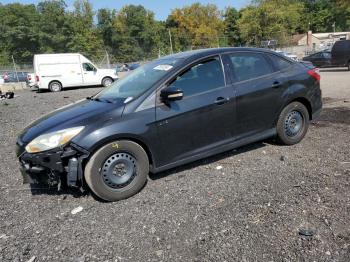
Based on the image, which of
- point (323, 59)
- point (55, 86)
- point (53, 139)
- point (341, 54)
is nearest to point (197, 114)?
point (53, 139)

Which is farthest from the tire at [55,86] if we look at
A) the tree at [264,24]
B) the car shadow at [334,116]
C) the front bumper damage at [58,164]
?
the tree at [264,24]

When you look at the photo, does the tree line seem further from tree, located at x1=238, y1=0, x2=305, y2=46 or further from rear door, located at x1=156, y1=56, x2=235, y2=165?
rear door, located at x1=156, y1=56, x2=235, y2=165

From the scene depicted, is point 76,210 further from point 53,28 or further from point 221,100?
point 53,28

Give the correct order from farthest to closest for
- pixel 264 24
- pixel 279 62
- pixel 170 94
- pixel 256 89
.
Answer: pixel 264 24 < pixel 279 62 < pixel 256 89 < pixel 170 94

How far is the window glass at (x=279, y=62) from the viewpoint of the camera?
5.55 metres

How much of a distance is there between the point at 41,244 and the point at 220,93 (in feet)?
9.35

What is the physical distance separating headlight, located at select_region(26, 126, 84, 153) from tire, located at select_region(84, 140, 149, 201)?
34 cm

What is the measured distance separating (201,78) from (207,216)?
194cm

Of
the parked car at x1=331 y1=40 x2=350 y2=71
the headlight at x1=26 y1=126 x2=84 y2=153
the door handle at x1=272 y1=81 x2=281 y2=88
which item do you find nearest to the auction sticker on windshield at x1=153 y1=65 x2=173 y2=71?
the headlight at x1=26 y1=126 x2=84 y2=153

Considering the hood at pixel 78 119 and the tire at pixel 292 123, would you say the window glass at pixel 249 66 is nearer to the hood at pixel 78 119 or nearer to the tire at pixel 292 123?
the tire at pixel 292 123

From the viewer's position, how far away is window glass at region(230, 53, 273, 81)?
5.11 m

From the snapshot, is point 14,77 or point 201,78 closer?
point 201,78

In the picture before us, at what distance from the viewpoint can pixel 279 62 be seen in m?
5.60

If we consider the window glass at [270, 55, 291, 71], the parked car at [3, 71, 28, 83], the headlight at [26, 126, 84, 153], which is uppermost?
the window glass at [270, 55, 291, 71]
